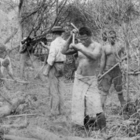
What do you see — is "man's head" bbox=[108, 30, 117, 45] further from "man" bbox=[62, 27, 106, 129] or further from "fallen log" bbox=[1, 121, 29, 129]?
"fallen log" bbox=[1, 121, 29, 129]

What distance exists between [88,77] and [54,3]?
6746 mm

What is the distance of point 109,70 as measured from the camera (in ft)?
22.3

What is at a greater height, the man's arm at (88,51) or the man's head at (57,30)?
the man's head at (57,30)

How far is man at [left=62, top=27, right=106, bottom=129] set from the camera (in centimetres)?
561

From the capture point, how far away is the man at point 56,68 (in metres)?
6.89

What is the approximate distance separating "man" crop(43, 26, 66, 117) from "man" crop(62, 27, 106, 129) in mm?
1100

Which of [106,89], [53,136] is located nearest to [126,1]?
[106,89]

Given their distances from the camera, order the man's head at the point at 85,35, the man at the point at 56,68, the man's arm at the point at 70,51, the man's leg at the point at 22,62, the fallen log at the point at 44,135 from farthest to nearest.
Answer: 1. the man's leg at the point at 22,62
2. the man at the point at 56,68
3. the man's arm at the point at 70,51
4. the man's head at the point at 85,35
5. the fallen log at the point at 44,135

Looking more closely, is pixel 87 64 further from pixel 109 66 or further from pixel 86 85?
pixel 109 66

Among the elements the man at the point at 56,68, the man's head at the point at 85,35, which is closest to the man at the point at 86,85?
the man's head at the point at 85,35

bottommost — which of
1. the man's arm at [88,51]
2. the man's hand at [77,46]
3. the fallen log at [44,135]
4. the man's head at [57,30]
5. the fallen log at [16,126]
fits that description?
the fallen log at [44,135]

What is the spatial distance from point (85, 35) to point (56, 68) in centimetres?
157

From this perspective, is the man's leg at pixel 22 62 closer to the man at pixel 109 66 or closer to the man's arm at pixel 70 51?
the man at pixel 109 66

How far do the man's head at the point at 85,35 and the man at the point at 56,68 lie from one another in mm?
1240
